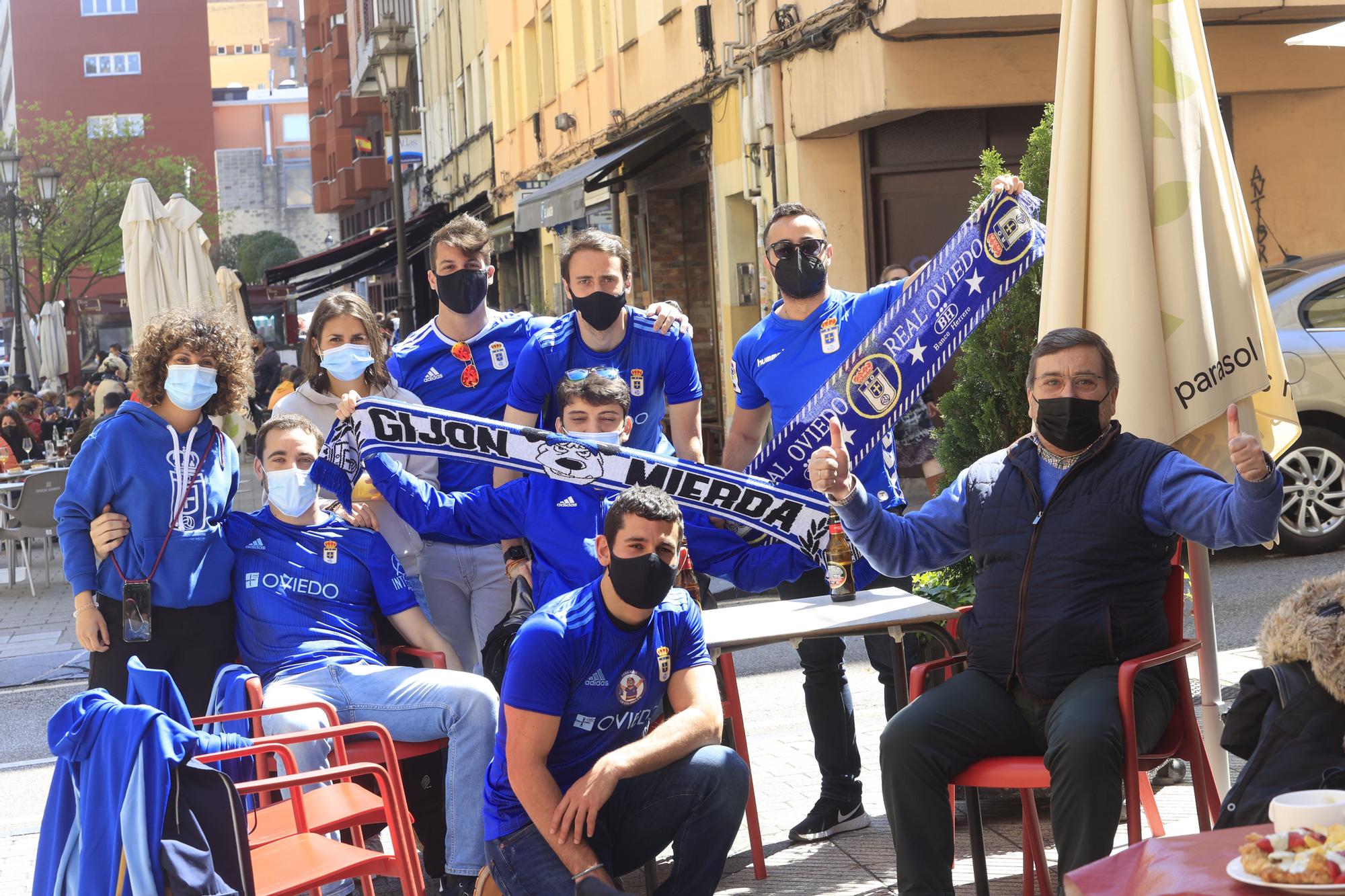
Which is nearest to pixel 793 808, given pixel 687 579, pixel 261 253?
pixel 687 579

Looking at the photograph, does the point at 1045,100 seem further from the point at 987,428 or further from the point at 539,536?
the point at 539,536

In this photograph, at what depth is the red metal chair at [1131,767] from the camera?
4.11 meters

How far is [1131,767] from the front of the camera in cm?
409

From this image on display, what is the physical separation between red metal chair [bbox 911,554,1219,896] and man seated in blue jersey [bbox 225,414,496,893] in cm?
147

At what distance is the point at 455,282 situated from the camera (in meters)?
6.07

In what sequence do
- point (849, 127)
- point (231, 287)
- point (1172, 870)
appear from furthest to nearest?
point (231, 287) → point (849, 127) → point (1172, 870)

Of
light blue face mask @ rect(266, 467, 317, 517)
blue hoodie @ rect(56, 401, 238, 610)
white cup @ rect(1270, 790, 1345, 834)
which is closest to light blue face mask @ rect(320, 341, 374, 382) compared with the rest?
light blue face mask @ rect(266, 467, 317, 517)

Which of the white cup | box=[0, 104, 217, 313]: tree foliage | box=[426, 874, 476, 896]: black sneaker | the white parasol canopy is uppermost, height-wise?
box=[0, 104, 217, 313]: tree foliage

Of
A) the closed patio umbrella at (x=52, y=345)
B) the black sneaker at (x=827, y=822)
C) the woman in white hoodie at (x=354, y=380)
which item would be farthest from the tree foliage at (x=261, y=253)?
the black sneaker at (x=827, y=822)

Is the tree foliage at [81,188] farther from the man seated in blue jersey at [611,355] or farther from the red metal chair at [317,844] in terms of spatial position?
the red metal chair at [317,844]

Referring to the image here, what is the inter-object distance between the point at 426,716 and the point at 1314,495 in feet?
24.2

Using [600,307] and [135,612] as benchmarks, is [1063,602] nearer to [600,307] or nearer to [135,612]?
[600,307]

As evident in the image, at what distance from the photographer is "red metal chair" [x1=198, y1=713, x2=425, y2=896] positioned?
4035mm

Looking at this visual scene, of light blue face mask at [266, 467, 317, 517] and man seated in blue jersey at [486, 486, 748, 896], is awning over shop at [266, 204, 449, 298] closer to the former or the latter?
light blue face mask at [266, 467, 317, 517]
